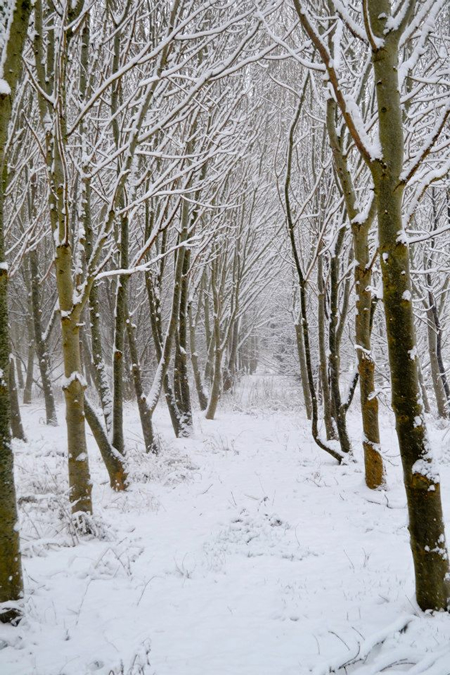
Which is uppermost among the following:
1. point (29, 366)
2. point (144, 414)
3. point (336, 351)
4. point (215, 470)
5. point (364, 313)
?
point (364, 313)

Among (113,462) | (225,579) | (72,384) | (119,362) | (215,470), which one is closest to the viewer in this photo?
(225,579)

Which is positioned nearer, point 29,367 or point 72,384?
point 72,384

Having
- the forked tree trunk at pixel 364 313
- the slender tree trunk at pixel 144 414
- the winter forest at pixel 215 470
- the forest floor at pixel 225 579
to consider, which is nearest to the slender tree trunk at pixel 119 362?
the winter forest at pixel 215 470

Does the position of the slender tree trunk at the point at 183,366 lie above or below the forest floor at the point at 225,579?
above

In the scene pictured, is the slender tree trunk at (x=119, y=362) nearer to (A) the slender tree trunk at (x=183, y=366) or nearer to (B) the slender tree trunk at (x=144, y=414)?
(B) the slender tree trunk at (x=144, y=414)

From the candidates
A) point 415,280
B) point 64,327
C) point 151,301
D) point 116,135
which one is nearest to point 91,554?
point 64,327

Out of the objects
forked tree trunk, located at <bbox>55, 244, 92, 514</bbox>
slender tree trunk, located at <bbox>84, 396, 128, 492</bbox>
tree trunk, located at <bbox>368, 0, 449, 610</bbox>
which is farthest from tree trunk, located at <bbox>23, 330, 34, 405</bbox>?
tree trunk, located at <bbox>368, 0, 449, 610</bbox>

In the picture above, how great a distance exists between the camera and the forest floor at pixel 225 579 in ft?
6.92

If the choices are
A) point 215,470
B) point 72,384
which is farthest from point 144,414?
point 72,384

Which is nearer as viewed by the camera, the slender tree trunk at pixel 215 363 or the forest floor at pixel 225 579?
the forest floor at pixel 225 579

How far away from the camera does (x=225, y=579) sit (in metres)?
3.10

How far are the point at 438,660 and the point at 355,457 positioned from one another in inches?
176

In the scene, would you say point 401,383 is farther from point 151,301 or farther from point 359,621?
point 151,301

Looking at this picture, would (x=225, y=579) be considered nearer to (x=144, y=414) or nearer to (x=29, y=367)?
(x=144, y=414)
